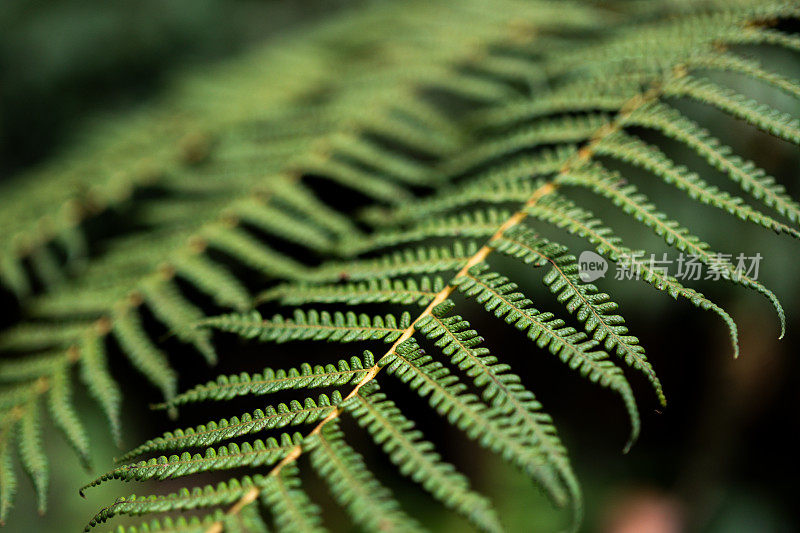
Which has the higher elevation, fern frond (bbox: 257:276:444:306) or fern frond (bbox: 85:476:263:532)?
fern frond (bbox: 257:276:444:306)

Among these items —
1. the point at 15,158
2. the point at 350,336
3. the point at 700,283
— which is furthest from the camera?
the point at 15,158

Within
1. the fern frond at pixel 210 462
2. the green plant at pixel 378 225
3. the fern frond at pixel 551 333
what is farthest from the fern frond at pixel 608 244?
the fern frond at pixel 210 462

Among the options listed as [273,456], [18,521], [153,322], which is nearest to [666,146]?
[273,456]

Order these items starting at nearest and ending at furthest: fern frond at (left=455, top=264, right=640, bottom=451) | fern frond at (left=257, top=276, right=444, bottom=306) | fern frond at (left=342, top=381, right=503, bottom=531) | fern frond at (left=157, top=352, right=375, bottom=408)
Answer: fern frond at (left=342, top=381, right=503, bottom=531)
fern frond at (left=455, top=264, right=640, bottom=451)
fern frond at (left=157, top=352, right=375, bottom=408)
fern frond at (left=257, top=276, right=444, bottom=306)

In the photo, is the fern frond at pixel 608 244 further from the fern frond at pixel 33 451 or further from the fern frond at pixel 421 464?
the fern frond at pixel 33 451

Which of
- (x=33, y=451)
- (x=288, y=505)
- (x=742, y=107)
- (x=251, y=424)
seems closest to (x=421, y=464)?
(x=288, y=505)

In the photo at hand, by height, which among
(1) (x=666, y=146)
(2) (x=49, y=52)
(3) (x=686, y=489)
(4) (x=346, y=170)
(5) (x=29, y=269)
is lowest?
(3) (x=686, y=489)

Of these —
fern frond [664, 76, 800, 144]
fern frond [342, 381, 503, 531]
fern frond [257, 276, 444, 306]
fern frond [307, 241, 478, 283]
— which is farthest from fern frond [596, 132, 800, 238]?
fern frond [342, 381, 503, 531]

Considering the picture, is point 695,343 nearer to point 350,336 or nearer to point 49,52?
point 350,336

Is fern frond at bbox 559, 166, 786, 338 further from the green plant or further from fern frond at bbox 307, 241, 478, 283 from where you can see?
fern frond at bbox 307, 241, 478, 283
